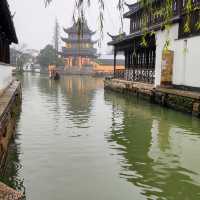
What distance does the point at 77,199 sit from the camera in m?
5.22

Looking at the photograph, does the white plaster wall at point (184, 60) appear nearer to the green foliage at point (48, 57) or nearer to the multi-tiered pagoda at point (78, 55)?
the multi-tiered pagoda at point (78, 55)

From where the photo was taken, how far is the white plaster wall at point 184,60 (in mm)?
16188

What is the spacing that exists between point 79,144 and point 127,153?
1.46 meters

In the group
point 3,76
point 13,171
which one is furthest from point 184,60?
point 13,171

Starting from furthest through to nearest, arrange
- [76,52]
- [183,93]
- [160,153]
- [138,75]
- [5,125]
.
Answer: [76,52] < [138,75] < [183,93] < [160,153] < [5,125]

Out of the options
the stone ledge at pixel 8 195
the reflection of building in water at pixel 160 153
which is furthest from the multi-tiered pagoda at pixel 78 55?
the stone ledge at pixel 8 195

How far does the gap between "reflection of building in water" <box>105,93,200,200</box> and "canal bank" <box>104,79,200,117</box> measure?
2.73 feet

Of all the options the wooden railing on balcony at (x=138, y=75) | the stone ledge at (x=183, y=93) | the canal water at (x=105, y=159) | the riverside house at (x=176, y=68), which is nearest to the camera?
the canal water at (x=105, y=159)

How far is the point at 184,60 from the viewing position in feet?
57.3

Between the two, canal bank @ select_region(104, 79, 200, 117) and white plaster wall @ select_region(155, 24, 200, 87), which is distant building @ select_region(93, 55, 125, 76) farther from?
white plaster wall @ select_region(155, 24, 200, 87)

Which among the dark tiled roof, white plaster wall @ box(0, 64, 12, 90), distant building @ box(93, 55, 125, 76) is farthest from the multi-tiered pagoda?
white plaster wall @ box(0, 64, 12, 90)

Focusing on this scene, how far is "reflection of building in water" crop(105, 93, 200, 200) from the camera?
5772 millimetres

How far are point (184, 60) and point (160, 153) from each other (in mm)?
10447

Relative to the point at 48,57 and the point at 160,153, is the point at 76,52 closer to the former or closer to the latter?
the point at 48,57
